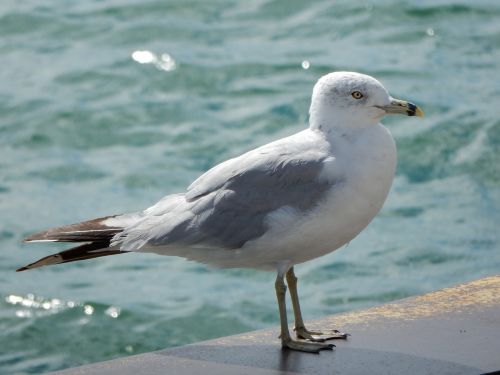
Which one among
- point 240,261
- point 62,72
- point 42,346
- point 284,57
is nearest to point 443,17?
point 284,57

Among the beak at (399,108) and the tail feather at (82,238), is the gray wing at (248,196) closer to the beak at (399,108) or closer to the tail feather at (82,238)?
the tail feather at (82,238)

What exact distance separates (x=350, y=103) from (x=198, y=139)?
20.5 feet

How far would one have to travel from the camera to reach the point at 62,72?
11.2m

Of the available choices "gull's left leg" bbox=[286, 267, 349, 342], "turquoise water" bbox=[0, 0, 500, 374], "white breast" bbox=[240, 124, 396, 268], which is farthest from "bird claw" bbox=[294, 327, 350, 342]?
"turquoise water" bbox=[0, 0, 500, 374]

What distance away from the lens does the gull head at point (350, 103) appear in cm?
382

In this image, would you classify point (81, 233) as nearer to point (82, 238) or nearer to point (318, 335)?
point (82, 238)

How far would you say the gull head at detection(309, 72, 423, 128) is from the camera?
150 inches

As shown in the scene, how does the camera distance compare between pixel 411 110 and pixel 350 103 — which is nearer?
pixel 350 103

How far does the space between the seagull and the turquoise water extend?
352cm

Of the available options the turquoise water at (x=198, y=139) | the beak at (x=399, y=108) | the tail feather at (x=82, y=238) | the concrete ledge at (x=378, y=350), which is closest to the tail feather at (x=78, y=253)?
the tail feather at (x=82, y=238)

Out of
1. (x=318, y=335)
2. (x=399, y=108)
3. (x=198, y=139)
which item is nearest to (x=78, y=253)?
(x=318, y=335)

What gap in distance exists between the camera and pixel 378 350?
3674mm

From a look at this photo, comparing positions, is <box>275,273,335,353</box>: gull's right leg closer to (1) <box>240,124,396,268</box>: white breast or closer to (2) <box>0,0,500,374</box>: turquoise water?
(1) <box>240,124,396,268</box>: white breast

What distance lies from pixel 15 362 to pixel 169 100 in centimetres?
392
